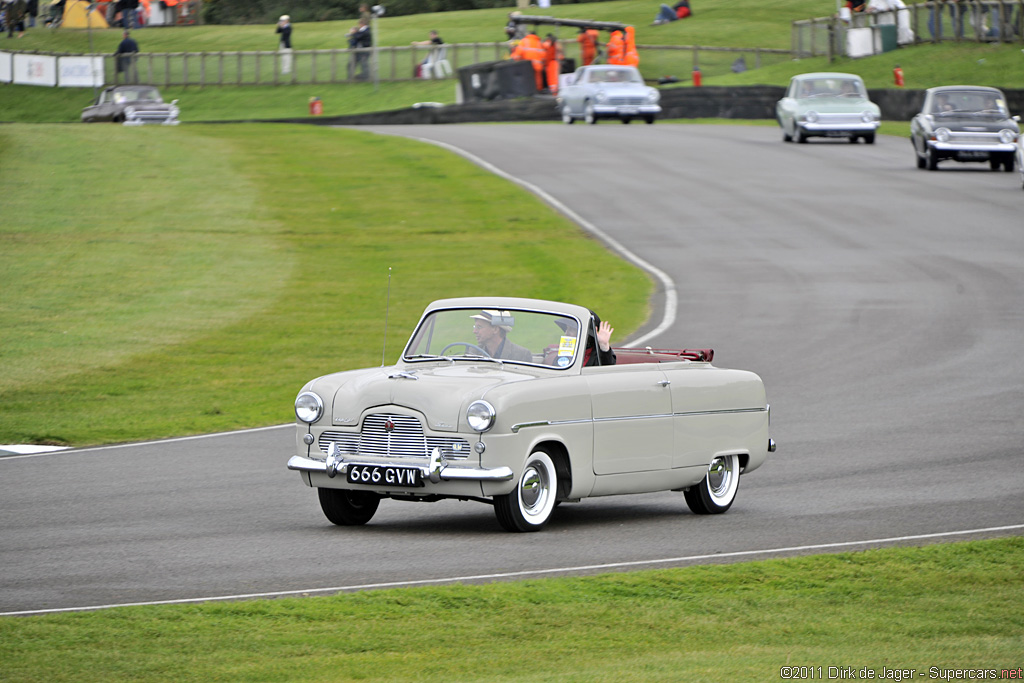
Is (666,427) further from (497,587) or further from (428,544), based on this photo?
(497,587)

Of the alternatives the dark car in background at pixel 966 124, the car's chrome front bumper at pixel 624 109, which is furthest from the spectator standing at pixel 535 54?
the dark car in background at pixel 966 124

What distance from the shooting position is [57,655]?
6.12m

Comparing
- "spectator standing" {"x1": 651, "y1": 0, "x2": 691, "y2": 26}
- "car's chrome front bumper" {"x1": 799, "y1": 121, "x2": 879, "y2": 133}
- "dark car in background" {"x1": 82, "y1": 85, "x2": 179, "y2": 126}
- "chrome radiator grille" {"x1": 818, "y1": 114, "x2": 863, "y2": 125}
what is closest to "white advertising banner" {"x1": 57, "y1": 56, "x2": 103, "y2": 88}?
"dark car in background" {"x1": 82, "y1": 85, "x2": 179, "y2": 126}

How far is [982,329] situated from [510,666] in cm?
1406

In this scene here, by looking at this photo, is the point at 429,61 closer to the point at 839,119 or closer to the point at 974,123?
the point at 839,119

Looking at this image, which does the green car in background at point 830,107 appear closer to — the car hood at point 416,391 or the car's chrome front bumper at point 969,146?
the car's chrome front bumper at point 969,146

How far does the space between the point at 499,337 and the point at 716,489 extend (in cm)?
193

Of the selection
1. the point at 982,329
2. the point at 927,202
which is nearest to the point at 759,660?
the point at 982,329

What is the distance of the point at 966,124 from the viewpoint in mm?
32312

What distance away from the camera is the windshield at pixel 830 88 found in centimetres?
3731

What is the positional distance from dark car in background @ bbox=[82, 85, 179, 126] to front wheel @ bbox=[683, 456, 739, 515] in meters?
40.3

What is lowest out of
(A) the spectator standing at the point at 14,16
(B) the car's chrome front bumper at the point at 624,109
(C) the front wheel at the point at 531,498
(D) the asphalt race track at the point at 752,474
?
(D) the asphalt race track at the point at 752,474

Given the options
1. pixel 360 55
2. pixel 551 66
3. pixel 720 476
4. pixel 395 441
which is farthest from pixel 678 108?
pixel 395 441

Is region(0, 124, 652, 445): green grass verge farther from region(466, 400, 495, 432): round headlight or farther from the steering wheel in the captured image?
region(466, 400, 495, 432): round headlight
